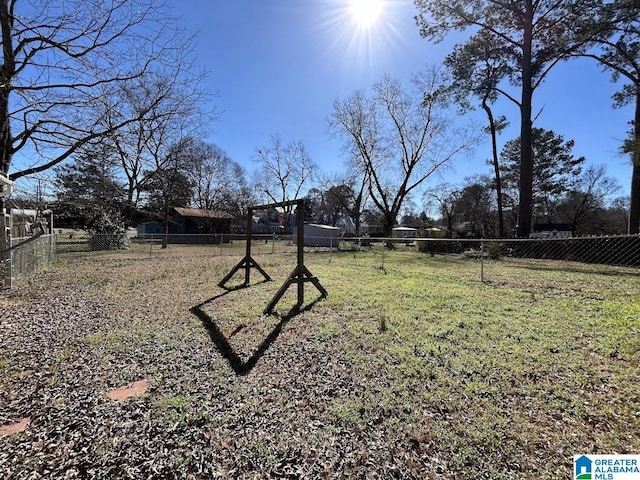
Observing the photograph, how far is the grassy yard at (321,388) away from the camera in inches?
72.8

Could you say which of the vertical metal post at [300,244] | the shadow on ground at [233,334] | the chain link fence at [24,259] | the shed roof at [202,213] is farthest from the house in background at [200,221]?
the vertical metal post at [300,244]

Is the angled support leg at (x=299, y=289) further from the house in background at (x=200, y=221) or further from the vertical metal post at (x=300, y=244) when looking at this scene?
the house in background at (x=200, y=221)

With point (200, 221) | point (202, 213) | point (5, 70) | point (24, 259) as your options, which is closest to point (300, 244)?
point (5, 70)

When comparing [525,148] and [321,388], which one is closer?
[321,388]

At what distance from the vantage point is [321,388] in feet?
8.70

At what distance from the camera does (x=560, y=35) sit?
14227 mm

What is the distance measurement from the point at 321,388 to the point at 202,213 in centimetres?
3515

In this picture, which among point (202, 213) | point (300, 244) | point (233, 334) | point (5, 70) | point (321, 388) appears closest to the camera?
point (321, 388)

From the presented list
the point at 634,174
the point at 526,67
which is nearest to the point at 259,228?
the point at 526,67

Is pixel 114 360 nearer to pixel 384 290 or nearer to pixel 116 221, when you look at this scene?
pixel 384 290

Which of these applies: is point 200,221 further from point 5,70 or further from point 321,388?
point 321,388

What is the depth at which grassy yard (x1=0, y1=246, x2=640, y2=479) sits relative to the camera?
185 centimetres

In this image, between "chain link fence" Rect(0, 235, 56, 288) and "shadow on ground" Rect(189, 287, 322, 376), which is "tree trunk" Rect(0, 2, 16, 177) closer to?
"chain link fence" Rect(0, 235, 56, 288)

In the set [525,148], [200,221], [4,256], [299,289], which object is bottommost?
[299,289]
